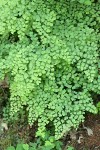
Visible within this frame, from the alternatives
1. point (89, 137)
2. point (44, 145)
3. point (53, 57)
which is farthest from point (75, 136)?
point (53, 57)

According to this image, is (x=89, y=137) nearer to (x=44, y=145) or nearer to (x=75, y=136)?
(x=75, y=136)

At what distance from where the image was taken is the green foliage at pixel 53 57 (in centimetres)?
337

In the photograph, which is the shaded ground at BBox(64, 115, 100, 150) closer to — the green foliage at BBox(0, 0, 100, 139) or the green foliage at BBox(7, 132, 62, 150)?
the green foliage at BBox(7, 132, 62, 150)

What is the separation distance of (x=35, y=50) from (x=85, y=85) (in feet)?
2.09

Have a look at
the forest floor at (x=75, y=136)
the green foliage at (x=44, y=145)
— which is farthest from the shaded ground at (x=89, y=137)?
the green foliage at (x=44, y=145)

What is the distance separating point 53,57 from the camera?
336cm

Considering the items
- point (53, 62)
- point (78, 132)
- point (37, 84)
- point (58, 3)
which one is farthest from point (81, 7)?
point (78, 132)

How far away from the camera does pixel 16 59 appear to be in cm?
337

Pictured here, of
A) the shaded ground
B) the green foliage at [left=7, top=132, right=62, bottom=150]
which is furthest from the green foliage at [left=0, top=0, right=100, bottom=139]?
the shaded ground

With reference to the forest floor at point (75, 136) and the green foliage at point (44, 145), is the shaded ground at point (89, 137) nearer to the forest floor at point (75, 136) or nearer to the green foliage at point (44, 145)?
the forest floor at point (75, 136)

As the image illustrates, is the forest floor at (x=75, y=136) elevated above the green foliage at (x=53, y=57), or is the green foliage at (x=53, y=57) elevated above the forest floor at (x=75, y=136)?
the green foliage at (x=53, y=57)

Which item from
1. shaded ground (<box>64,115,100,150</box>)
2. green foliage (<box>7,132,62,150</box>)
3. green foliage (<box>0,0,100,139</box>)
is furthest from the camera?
shaded ground (<box>64,115,100,150</box>)

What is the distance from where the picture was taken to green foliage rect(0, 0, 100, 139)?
3365 mm

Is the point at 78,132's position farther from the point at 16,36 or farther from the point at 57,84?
the point at 16,36
